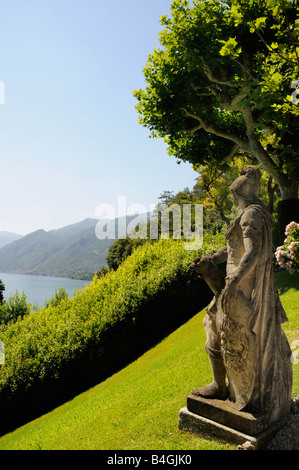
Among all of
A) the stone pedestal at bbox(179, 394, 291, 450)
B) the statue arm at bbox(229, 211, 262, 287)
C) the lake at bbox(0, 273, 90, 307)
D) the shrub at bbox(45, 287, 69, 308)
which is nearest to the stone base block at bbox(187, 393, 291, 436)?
the stone pedestal at bbox(179, 394, 291, 450)

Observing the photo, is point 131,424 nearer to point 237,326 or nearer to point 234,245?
point 237,326

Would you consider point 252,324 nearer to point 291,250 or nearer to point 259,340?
point 259,340

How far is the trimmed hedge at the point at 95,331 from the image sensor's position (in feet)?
37.7

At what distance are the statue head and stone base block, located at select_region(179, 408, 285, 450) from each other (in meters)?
2.86

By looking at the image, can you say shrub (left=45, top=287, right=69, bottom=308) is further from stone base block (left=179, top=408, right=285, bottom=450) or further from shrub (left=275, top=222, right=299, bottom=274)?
stone base block (left=179, top=408, right=285, bottom=450)

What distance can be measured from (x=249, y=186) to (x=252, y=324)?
1.84 metres

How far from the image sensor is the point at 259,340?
398 cm

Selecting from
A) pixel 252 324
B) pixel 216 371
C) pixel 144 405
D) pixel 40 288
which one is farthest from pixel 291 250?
pixel 40 288

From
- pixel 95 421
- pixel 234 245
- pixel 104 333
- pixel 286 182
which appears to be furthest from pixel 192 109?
pixel 95 421

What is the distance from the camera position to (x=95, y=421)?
6824mm

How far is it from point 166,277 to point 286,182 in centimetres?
687

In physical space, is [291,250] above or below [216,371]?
above

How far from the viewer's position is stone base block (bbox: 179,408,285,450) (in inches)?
Result: 147

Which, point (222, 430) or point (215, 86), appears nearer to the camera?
point (222, 430)
